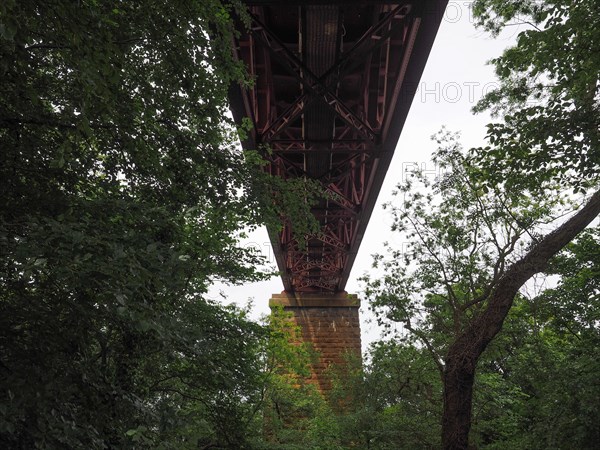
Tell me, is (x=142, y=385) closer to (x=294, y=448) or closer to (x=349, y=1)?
(x=349, y=1)

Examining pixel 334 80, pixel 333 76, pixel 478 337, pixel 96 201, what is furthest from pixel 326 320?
pixel 96 201

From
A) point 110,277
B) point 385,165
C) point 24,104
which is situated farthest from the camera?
point 385,165

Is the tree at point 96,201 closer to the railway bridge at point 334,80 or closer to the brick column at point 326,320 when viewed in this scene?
the railway bridge at point 334,80

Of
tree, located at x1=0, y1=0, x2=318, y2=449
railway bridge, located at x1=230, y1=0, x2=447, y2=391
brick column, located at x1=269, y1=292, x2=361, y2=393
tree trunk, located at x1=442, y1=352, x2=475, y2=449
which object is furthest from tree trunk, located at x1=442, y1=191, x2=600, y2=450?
brick column, located at x1=269, y1=292, x2=361, y2=393

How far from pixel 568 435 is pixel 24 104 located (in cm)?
844

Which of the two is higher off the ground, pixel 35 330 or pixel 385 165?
pixel 385 165

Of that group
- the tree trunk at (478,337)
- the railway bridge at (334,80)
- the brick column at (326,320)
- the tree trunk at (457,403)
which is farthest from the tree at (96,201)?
the brick column at (326,320)

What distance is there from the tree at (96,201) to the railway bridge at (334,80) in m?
1.14

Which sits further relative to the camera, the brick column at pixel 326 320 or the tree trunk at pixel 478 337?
the brick column at pixel 326 320

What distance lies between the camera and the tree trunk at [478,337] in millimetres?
7531

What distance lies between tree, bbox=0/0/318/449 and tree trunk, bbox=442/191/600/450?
14.2ft

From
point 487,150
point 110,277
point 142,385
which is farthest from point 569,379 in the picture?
point 110,277

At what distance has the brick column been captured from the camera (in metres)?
23.3

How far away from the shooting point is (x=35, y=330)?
3359mm
